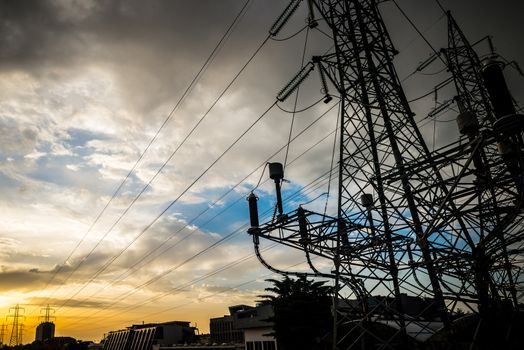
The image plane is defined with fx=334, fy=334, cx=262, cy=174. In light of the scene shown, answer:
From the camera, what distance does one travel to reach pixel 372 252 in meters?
12.7

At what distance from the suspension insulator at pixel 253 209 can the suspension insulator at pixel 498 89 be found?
8.78 metres

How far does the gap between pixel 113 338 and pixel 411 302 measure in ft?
324

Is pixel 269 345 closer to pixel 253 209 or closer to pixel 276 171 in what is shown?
pixel 253 209

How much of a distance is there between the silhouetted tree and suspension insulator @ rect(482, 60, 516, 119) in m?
17.2

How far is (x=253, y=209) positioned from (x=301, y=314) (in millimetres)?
11504

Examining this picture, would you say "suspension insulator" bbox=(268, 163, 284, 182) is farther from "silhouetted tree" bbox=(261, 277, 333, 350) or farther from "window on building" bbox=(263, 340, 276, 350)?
"window on building" bbox=(263, 340, 276, 350)

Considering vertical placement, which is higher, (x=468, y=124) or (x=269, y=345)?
(x=468, y=124)

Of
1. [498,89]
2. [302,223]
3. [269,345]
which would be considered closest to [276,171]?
[302,223]

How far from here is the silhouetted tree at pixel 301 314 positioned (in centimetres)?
2095

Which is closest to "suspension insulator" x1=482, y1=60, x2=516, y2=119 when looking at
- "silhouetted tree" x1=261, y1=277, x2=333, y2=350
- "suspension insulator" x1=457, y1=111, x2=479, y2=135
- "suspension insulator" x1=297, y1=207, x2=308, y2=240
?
"suspension insulator" x1=457, y1=111, x2=479, y2=135

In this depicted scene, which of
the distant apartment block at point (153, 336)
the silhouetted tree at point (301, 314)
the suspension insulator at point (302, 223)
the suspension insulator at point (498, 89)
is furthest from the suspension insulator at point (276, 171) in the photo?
the distant apartment block at point (153, 336)

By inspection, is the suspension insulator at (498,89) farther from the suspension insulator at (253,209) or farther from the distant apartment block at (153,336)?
the distant apartment block at (153,336)

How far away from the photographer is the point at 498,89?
24.6ft

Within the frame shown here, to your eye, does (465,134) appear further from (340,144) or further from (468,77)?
(468,77)
